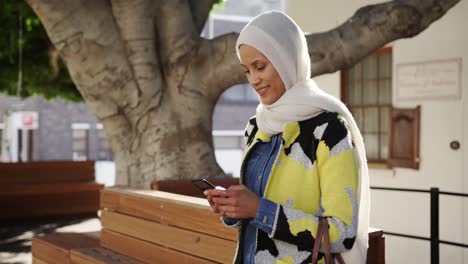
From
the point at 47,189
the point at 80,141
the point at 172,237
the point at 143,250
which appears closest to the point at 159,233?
the point at 172,237

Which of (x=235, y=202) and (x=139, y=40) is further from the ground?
(x=139, y=40)

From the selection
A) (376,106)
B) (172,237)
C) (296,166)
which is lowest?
(172,237)

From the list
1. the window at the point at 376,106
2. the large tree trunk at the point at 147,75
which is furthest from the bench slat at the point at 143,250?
the window at the point at 376,106

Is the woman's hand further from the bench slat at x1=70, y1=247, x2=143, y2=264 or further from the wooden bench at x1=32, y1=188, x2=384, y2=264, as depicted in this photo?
the bench slat at x1=70, y1=247, x2=143, y2=264

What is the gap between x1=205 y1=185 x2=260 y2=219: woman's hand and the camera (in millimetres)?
2199

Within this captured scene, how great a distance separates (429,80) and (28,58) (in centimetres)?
826

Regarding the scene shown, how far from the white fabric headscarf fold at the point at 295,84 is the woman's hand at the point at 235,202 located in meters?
0.30

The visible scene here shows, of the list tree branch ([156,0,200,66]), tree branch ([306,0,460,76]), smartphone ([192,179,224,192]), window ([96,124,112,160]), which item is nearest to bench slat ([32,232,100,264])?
tree branch ([156,0,200,66])

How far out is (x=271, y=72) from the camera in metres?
2.28

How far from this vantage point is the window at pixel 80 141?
38125 mm

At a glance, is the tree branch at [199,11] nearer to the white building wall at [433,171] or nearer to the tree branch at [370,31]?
the tree branch at [370,31]

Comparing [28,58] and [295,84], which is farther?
[28,58]

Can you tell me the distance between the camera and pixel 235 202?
2199mm

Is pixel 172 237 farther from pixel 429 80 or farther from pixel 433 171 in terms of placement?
pixel 429 80
